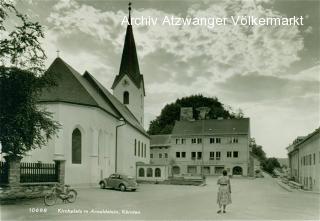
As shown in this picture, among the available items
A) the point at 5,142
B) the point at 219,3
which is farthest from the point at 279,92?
the point at 5,142

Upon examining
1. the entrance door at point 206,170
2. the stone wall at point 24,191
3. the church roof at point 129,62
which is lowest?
the entrance door at point 206,170

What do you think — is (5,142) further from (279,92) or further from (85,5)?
(279,92)

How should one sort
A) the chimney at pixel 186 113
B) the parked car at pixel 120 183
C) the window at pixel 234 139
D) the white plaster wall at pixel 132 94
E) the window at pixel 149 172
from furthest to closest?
1. the chimney at pixel 186 113
2. the window at pixel 234 139
3. the white plaster wall at pixel 132 94
4. the window at pixel 149 172
5. the parked car at pixel 120 183

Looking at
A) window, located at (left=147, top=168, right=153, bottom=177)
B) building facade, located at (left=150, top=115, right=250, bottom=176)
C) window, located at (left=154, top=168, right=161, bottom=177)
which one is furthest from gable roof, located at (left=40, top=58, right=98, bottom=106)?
building facade, located at (left=150, top=115, right=250, bottom=176)

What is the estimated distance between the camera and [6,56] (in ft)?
53.6

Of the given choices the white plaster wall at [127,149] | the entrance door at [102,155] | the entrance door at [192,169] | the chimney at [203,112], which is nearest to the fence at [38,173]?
the entrance door at [102,155]

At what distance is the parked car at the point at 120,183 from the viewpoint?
90.6ft

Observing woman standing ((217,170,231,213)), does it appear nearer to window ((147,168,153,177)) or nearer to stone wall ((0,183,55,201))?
stone wall ((0,183,55,201))

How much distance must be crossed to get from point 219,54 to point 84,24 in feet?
19.9

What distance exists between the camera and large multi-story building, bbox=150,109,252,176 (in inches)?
2573

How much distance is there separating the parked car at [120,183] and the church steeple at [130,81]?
22.2 meters

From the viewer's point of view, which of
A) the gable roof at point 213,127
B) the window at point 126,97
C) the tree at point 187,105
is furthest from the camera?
the tree at point 187,105

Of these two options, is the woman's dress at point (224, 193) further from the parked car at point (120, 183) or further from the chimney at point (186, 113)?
the chimney at point (186, 113)

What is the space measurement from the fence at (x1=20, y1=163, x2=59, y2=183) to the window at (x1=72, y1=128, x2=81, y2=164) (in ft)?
27.8
